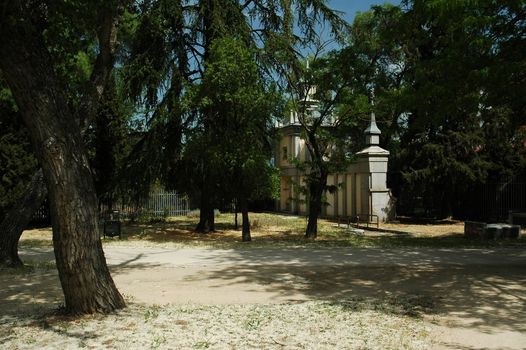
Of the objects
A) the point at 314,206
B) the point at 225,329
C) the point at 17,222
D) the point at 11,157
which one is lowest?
the point at 225,329

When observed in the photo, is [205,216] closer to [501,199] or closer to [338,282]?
[338,282]

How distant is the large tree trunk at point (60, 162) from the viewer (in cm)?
648

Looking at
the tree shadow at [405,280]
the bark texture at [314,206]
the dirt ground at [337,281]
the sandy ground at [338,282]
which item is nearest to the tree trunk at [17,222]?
the dirt ground at [337,281]

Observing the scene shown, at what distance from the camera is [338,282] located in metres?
9.87

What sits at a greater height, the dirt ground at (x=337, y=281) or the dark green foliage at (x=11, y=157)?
the dark green foliage at (x=11, y=157)

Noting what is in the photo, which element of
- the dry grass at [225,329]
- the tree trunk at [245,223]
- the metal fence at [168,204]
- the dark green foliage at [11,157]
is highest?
the dark green foliage at [11,157]

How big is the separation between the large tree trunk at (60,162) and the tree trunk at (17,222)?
5481 mm

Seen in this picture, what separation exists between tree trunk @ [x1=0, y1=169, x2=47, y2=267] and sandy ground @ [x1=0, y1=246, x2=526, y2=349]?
978 mm

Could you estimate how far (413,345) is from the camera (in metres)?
5.82

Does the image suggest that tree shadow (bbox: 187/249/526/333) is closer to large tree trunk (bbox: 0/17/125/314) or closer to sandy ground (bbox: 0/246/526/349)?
sandy ground (bbox: 0/246/526/349)

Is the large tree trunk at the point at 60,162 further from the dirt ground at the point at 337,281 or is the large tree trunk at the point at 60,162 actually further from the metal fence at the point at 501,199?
the metal fence at the point at 501,199

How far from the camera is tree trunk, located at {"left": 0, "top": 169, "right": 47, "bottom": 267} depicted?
11484 mm

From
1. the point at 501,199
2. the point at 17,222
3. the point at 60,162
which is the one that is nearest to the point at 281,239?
the point at 17,222

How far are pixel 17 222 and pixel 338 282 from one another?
688cm
